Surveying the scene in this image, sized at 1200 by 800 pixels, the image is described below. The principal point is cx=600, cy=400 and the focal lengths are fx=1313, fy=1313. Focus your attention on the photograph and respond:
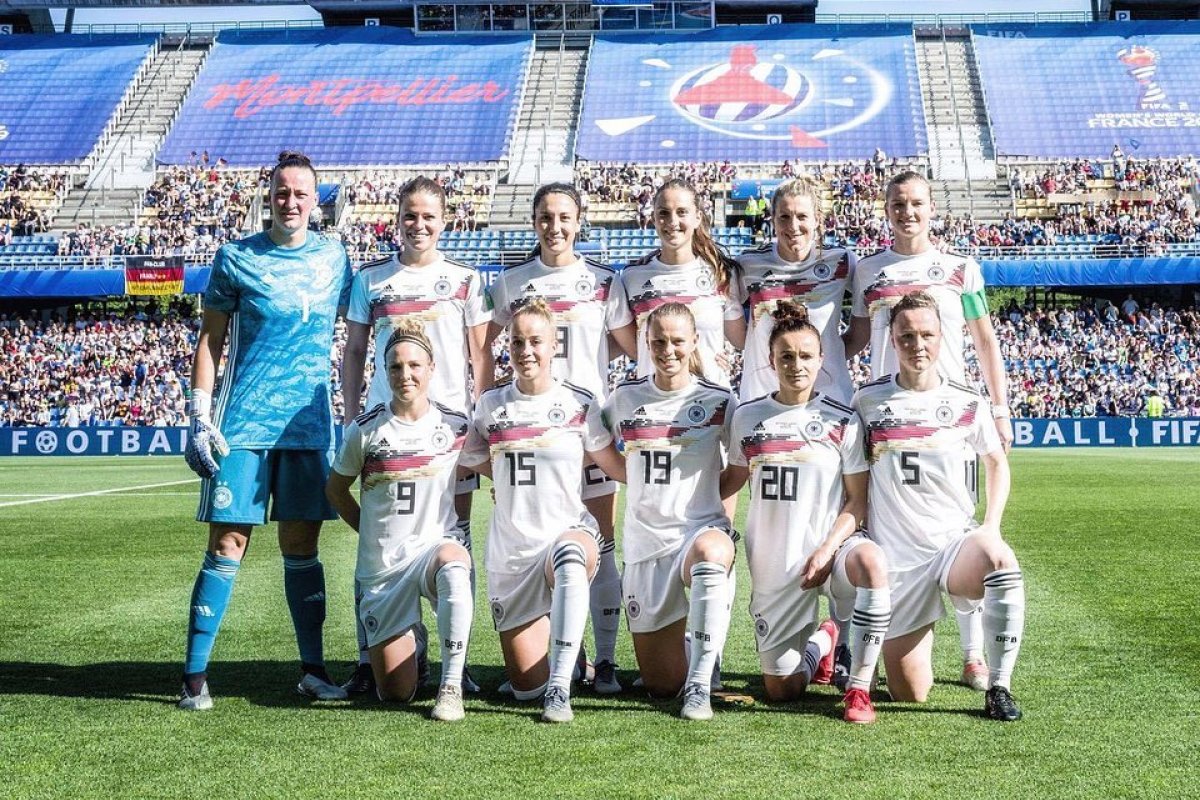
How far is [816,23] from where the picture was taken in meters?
45.8

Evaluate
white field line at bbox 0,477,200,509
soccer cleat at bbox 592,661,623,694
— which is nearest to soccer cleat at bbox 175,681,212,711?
soccer cleat at bbox 592,661,623,694

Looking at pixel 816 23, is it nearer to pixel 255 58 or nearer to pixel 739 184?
pixel 739 184

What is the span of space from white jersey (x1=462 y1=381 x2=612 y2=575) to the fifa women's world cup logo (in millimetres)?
39858

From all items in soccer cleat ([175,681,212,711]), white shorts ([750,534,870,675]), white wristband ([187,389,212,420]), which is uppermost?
white wristband ([187,389,212,420])

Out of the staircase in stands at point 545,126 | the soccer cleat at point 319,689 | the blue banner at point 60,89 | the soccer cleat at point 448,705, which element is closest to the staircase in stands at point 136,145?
the blue banner at point 60,89

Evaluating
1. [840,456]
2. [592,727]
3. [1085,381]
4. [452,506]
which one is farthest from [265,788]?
[1085,381]

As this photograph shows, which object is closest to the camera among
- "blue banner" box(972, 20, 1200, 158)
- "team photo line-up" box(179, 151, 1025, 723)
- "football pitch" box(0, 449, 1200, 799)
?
"football pitch" box(0, 449, 1200, 799)

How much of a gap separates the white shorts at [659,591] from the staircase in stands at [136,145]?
35.6 m

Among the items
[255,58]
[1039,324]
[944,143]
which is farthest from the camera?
[255,58]

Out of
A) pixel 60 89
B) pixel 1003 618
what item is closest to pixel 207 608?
pixel 1003 618

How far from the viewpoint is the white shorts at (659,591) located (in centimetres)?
540

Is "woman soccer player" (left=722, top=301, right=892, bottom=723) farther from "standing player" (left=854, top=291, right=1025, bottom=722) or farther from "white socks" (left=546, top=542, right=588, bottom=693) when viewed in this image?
"white socks" (left=546, top=542, right=588, bottom=693)

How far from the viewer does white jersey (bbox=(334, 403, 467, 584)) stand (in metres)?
5.43

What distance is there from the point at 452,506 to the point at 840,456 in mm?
1639
